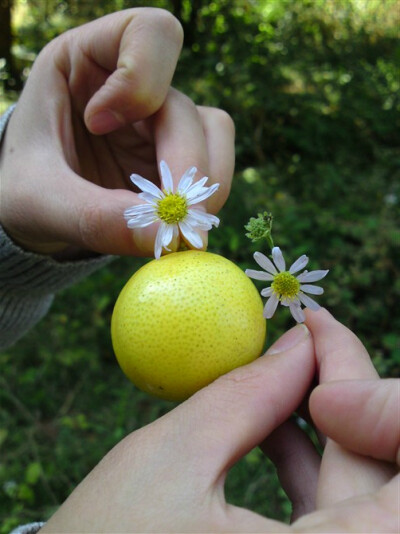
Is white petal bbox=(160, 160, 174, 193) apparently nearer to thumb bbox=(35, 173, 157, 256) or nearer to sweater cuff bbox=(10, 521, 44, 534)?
thumb bbox=(35, 173, 157, 256)

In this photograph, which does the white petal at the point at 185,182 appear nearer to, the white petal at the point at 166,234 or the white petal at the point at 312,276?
the white petal at the point at 166,234

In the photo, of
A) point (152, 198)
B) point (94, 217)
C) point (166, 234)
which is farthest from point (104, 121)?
point (166, 234)

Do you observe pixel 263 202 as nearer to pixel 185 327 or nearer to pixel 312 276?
pixel 312 276

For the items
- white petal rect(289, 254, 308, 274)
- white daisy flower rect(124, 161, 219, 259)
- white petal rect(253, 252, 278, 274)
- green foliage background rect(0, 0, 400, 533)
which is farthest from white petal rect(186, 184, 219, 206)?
green foliage background rect(0, 0, 400, 533)

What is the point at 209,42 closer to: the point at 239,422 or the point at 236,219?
the point at 236,219

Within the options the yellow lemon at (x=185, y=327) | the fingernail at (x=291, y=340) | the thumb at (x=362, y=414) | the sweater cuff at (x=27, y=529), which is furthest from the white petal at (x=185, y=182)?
the sweater cuff at (x=27, y=529)

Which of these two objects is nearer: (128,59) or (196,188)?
(196,188)
